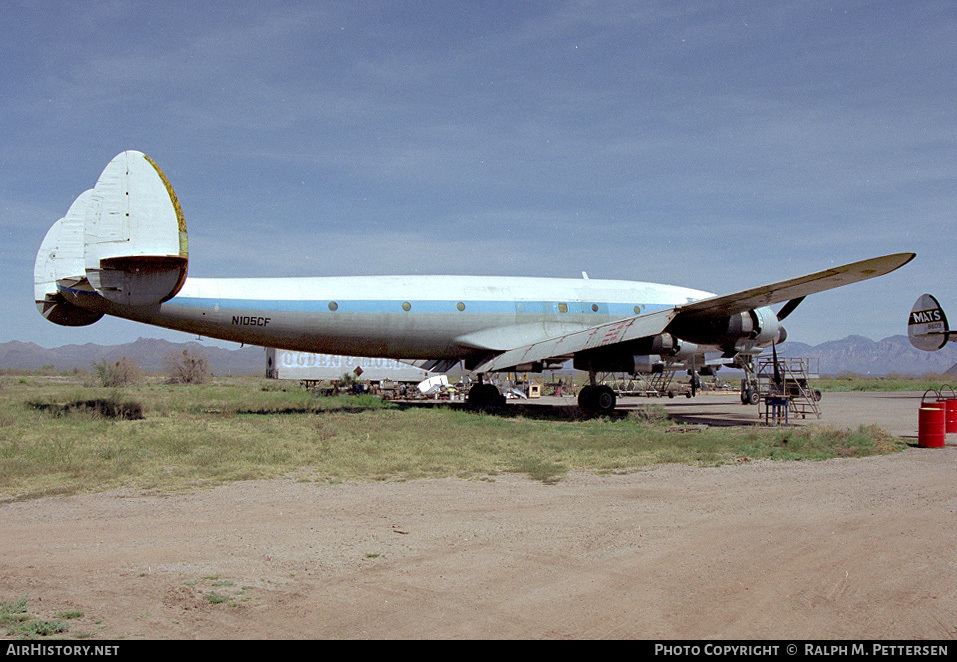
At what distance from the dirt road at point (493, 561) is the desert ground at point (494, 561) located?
0.07ft

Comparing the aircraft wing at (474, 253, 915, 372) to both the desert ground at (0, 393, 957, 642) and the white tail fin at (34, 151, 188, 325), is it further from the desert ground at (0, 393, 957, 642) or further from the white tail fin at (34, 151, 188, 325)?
the white tail fin at (34, 151, 188, 325)

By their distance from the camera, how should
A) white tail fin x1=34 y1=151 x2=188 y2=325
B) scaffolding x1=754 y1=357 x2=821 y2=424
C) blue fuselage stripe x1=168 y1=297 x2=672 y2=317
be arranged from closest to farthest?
1. white tail fin x1=34 y1=151 x2=188 y2=325
2. blue fuselage stripe x1=168 y1=297 x2=672 y2=317
3. scaffolding x1=754 y1=357 x2=821 y2=424

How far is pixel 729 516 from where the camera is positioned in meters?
7.14

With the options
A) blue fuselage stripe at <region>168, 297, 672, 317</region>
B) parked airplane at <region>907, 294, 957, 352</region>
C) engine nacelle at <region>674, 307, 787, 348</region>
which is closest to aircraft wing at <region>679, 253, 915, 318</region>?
engine nacelle at <region>674, 307, 787, 348</region>

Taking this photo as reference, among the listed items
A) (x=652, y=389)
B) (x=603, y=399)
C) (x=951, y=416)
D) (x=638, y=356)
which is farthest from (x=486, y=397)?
(x=652, y=389)

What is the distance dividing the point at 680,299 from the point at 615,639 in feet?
69.3

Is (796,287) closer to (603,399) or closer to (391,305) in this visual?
(603,399)

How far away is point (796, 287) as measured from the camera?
649 inches

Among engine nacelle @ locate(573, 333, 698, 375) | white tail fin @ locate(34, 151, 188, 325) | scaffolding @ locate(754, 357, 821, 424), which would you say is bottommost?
scaffolding @ locate(754, 357, 821, 424)

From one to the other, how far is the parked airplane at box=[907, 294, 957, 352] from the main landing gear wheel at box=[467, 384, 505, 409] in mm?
24676

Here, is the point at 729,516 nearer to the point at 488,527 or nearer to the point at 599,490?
the point at 599,490

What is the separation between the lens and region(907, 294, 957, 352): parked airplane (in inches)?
1406

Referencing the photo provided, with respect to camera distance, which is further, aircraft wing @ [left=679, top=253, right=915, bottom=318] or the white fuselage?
the white fuselage

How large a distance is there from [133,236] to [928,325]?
3803cm
